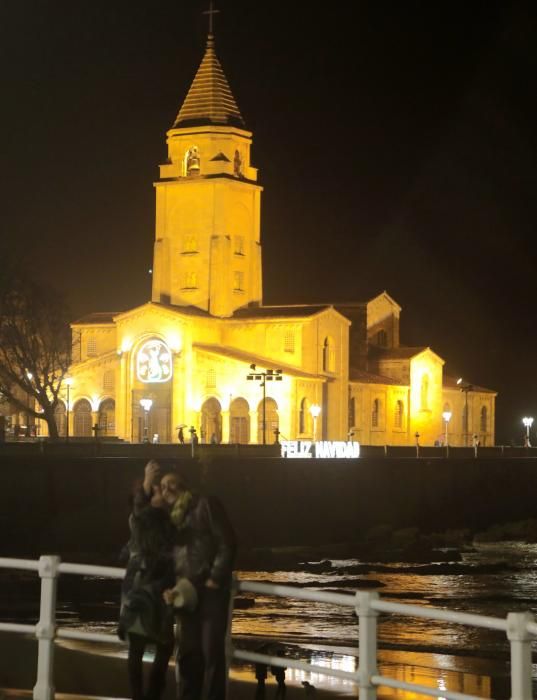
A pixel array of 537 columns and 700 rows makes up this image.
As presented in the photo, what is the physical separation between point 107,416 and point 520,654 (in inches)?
3311

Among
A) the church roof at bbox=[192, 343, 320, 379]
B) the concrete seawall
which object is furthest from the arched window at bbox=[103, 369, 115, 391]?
the concrete seawall

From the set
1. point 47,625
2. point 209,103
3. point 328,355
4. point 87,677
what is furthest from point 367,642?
point 209,103

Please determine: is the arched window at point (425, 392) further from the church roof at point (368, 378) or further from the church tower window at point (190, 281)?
the church tower window at point (190, 281)

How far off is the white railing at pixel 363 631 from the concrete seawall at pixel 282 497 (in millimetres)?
31911

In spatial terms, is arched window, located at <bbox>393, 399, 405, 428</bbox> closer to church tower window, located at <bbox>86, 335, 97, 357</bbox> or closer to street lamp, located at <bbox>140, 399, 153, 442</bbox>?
street lamp, located at <bbox>140, 399, 153, 442</bbox>

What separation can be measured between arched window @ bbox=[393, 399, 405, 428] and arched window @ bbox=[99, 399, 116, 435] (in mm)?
17429

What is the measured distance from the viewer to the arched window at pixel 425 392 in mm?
100750

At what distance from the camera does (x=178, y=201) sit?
98.4 m

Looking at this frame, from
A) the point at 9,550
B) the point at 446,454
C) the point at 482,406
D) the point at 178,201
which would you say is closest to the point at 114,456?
the point at 9,550

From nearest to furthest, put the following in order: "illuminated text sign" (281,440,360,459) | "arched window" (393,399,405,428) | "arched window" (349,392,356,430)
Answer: "illuminated text sign" (281,440,360,459) < "arched window" (349,392,356,430) < "arched window" (393,399,405,428)

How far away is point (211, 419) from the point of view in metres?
90.4

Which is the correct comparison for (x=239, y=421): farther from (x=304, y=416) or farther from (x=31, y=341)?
(x=31, y=341)

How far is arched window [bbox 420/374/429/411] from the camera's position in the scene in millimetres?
100750

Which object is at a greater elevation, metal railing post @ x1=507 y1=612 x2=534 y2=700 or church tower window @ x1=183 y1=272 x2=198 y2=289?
church tower window @ x1=183 y1=272 x2=198 y2=289
